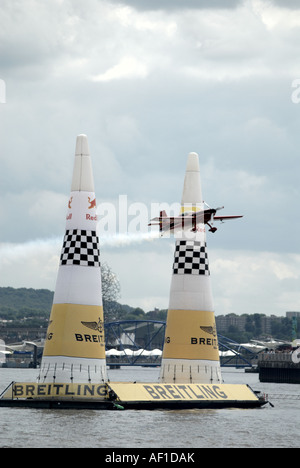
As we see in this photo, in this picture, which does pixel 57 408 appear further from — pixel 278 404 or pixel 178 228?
pixel 278 404

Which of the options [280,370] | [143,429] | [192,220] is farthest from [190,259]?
[280,370]

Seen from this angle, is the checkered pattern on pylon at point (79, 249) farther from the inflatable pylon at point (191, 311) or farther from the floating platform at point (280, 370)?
the floating platform at point (280, 370)

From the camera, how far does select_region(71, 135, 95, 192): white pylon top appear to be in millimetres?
41938

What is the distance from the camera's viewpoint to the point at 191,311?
44.2 m

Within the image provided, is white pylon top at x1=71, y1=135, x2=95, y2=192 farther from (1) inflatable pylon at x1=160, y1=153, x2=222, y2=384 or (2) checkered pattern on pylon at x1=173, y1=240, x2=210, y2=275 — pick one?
(2) checkered pattern on pylon at x1=173, y1=240, x2=210, y2=275

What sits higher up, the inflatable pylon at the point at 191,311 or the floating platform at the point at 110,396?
the inflatable pylon at the point at 191,311

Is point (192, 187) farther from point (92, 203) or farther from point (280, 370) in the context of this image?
point (280, 370)

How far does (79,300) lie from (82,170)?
5.89 meters

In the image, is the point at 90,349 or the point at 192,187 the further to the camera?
the point at 192,187

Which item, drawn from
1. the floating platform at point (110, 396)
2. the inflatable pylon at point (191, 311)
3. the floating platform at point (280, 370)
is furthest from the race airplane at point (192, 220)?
the floating platform at point (280, 370)

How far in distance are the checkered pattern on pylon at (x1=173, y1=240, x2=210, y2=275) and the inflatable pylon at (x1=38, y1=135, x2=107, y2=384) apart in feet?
15.3

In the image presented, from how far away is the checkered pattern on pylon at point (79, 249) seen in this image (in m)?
41.5

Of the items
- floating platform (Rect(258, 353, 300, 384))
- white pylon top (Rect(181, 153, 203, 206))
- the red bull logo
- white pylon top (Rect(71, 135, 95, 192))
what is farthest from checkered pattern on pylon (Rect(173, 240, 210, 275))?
floating platform (Rect(258, 353, 300, 384))
